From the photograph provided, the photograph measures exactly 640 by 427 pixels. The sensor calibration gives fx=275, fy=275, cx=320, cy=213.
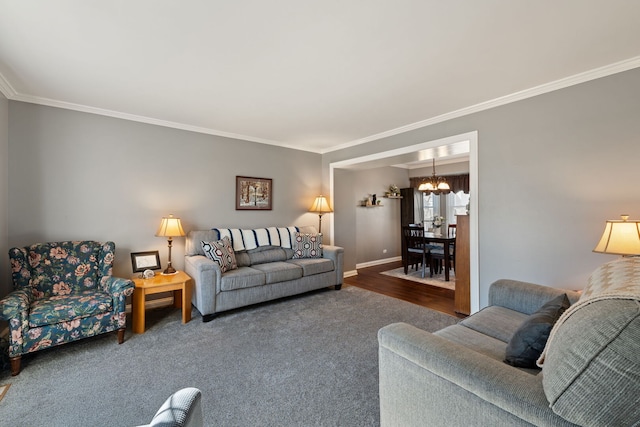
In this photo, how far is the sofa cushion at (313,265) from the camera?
12.7ft

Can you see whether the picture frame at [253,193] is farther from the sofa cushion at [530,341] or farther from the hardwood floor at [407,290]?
the sofa cushion at [530,341]

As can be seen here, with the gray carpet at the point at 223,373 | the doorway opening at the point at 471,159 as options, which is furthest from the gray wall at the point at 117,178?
the doorway opening at the point at 471,159

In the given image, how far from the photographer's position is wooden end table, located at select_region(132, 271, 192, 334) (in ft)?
9.00

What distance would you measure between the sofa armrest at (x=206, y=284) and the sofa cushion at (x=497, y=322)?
8.09 feet

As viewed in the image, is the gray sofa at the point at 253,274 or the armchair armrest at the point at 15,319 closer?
the armchair armrest at the point at 15,319

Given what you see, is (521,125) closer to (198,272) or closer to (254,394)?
(254,394)

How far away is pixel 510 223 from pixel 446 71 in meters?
1.69

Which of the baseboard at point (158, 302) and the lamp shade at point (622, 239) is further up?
the lamp shade at point (622, 239)

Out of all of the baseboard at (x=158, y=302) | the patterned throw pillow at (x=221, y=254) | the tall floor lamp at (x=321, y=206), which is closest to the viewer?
the patterned throw pillow at (x=221, y=254)

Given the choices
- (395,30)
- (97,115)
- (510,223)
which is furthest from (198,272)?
(510,223)

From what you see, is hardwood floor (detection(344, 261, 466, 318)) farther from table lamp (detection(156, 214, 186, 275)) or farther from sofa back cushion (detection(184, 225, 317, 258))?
table lamp (detection(156, 214, 186, 275))

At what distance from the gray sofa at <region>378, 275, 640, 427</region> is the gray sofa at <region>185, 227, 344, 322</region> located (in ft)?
7.50

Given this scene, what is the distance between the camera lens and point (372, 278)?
199 inches

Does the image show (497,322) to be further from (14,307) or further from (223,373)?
(14,307)
